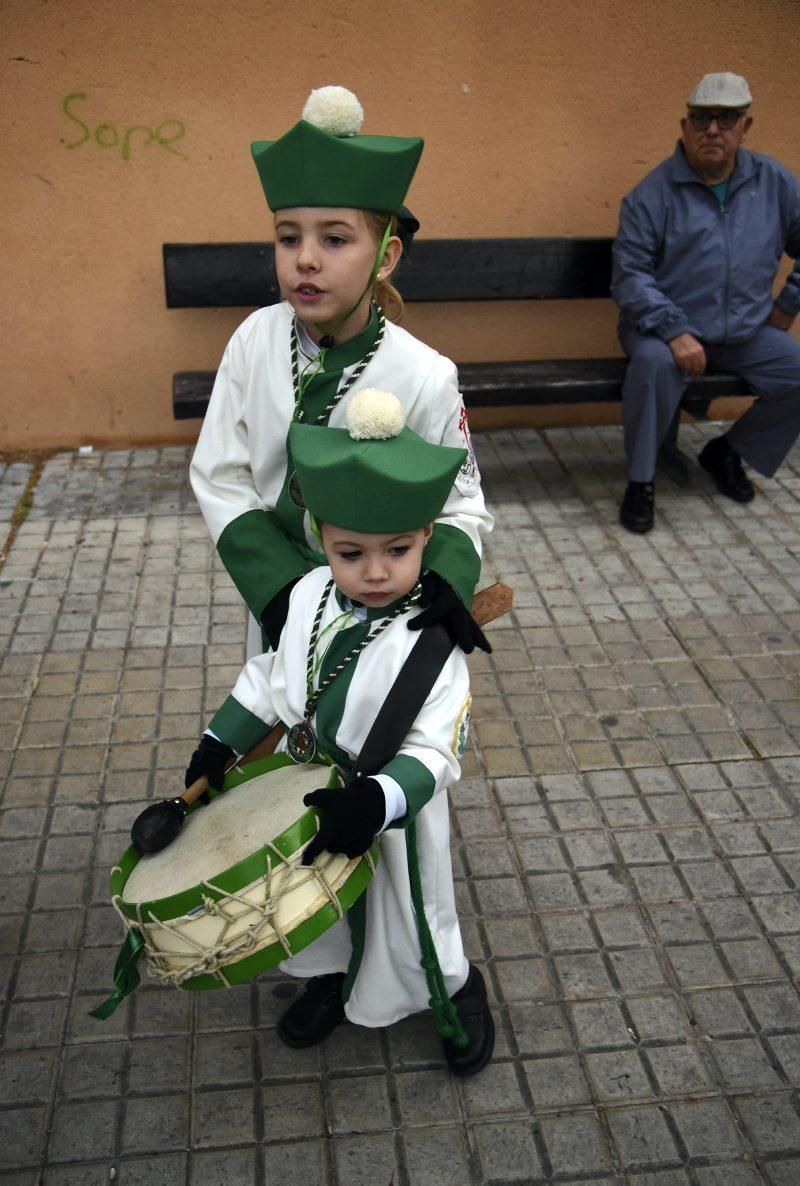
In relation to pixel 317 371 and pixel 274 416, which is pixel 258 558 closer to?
pixel 274 416

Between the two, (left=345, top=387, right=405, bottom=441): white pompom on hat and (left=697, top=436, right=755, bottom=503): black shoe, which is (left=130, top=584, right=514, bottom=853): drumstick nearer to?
(left=345, top=387, right=405, bottom=441): white pompom on hat

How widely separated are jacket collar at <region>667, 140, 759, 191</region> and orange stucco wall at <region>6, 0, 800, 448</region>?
59 centimetres

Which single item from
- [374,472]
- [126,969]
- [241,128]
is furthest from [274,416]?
[241,128]

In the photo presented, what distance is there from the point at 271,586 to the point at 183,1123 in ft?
4.32

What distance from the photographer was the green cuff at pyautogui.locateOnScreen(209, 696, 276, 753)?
8.40 feet

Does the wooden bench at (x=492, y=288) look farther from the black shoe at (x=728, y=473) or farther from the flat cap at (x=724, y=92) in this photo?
the flat cap at (x=724, y=92)

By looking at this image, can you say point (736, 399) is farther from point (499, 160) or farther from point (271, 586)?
point (271, 586)

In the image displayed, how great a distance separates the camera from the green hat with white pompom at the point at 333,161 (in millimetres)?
2279

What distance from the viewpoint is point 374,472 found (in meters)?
2.05

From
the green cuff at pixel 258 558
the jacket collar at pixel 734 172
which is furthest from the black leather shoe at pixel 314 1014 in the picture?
the jacket collar at pixel 734 172

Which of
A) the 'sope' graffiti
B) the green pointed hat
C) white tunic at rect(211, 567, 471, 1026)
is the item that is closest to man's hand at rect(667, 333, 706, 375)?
the 'sope' graffiti

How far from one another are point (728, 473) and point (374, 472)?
422 cm

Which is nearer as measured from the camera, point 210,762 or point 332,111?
point 332,111

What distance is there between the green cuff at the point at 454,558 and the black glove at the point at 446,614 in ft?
0.11
